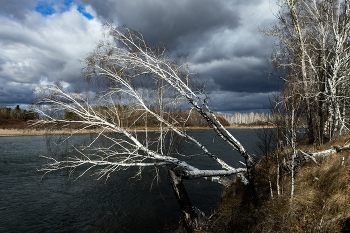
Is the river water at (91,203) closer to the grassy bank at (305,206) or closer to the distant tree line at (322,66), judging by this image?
the grassy bank at (305,206)

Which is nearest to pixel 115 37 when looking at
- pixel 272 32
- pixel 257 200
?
pixel 257 200

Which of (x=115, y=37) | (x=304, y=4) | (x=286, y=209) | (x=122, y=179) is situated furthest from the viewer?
(x=122, y=179)

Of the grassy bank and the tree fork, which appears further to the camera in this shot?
the tree fork

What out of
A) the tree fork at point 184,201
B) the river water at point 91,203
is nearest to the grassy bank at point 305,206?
the tree fork at point 184,201

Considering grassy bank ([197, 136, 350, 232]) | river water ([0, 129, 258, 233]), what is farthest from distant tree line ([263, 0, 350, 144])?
river water ([0, 129, 258, 233])

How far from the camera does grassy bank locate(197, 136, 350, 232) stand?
4527mm

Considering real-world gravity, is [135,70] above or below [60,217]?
above

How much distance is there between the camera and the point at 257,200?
21.5 ft

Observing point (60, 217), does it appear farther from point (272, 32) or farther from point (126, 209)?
point (272, 32)

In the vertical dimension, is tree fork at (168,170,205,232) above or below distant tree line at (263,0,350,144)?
below

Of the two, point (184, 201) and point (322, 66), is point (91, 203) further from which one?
Answer: point (322, 66)

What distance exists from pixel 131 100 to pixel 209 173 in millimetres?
4765

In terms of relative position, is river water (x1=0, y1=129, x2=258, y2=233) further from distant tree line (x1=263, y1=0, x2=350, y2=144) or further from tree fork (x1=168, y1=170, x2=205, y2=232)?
distant tree line (x1=263, y1=0, x2=350, y2=144)

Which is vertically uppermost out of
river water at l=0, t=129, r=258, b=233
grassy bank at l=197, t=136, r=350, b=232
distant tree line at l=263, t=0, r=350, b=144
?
distant tree line at l=263, t=0, r=350, b=144
